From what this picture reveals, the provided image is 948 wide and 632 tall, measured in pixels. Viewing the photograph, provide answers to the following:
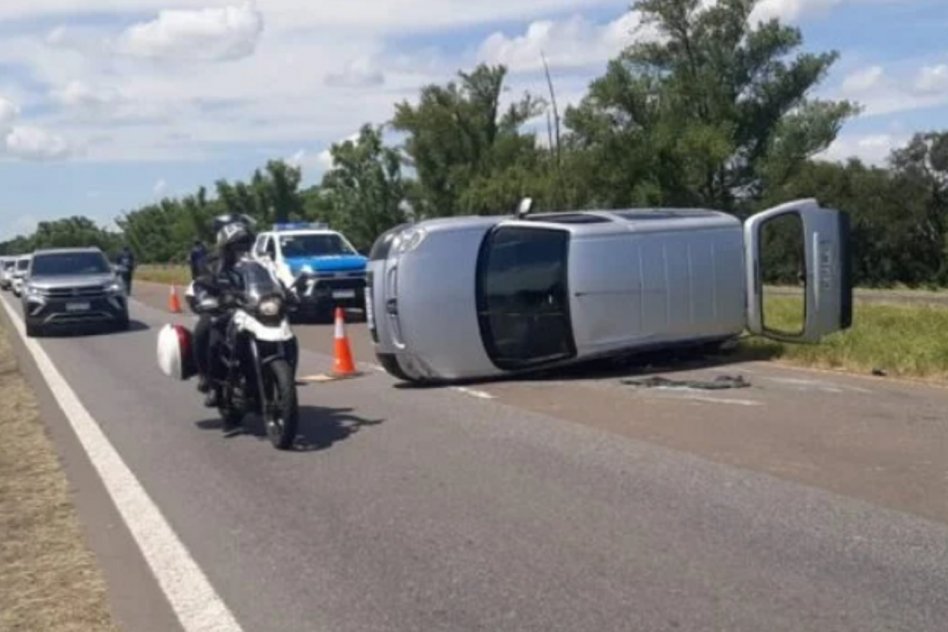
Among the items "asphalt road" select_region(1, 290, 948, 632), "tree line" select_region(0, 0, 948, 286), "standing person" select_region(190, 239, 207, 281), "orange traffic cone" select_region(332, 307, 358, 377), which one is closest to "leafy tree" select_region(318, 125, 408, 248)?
"tree line" select_region(0, 0, 948, 286)

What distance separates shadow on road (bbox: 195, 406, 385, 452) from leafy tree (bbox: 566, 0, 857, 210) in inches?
1481

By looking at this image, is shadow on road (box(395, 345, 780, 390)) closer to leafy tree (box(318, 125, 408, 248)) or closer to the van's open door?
the van's open door

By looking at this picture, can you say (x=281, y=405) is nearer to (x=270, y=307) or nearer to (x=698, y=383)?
(x=270, y=307)

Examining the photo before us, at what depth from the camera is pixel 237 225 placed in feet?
38.2

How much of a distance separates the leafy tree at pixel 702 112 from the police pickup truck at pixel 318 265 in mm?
20152

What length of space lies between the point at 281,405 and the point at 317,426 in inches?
51.7

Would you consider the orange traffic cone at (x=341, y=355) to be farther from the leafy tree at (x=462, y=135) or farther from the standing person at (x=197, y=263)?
the leafy tree at (x=462, y=135)

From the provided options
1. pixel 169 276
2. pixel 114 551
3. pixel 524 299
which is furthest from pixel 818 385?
pixel 169 276

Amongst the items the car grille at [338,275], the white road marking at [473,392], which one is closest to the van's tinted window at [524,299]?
the white road marking at [473,392]

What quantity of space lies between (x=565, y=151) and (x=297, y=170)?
3876 centimetres

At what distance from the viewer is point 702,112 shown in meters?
50.4

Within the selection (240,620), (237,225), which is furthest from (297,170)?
(240,620)

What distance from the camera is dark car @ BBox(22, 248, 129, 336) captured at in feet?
87.9

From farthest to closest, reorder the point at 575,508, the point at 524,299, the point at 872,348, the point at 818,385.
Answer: the point at 872,348 < the point at 524,299 < the point at 818,385 < the point at 575,508
